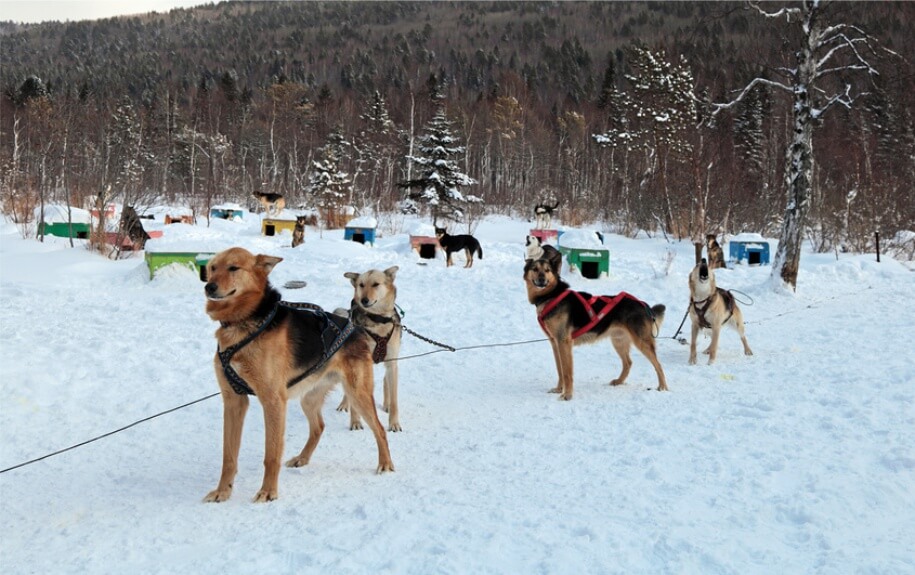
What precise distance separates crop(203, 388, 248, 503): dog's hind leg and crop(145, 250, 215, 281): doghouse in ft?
22.9

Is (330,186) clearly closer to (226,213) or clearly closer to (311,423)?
(226,213)

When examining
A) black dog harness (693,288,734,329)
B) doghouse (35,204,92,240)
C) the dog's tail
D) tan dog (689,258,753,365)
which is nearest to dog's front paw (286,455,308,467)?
the dog's tail

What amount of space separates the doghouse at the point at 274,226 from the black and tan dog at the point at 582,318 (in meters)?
15.7

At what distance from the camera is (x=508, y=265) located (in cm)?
1375

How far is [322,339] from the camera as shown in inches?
135

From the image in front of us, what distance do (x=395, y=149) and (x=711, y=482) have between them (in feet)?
130

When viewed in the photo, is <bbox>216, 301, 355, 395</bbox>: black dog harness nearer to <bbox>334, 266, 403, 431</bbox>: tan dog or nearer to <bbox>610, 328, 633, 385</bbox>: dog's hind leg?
<bbox>334, 266, 403, 431</bbox>: tan dog

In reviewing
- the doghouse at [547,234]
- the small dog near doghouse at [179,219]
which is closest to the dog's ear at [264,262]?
the doghouse at [547,234]

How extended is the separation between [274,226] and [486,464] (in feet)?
57.9

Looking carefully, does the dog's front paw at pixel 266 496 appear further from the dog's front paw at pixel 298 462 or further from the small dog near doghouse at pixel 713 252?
the small dog near doghouse at pixel 713 252

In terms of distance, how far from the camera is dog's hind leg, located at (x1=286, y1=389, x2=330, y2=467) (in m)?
3.68

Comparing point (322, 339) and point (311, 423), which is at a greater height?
point (322, 339)

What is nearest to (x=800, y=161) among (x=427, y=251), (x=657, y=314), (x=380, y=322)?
(x=657, y=314)

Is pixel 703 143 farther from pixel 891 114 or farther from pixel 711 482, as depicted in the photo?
pixel 711 482
